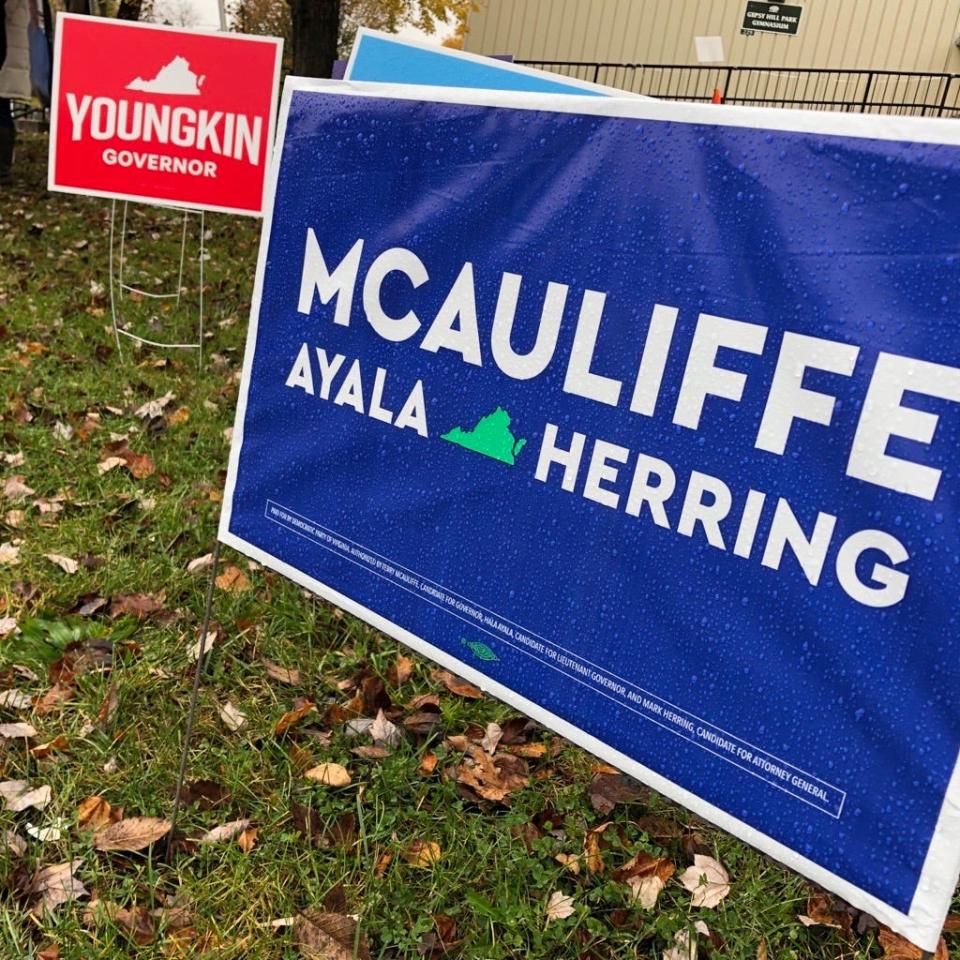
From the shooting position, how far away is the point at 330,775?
7.98 feet

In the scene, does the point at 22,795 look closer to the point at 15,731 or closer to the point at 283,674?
the point at 15,731

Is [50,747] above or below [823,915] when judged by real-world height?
below

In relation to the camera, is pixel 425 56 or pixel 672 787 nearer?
pixel 672 787

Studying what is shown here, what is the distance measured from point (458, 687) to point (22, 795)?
3.98ft

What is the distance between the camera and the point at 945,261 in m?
1.18

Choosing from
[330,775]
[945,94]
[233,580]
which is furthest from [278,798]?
[945,94]

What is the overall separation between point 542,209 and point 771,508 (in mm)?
638

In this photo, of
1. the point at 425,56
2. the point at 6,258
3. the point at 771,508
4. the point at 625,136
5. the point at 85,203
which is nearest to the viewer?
the point at 771,508

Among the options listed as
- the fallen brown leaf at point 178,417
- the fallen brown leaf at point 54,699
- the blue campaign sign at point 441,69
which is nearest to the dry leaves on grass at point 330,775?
the fallen brown leaf at point 54,699

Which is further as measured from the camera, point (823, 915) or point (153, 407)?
point (153, 407)

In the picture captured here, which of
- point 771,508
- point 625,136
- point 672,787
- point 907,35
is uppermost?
point 907,35

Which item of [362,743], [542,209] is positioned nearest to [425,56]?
[542,209]

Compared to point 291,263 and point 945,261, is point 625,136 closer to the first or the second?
point 945,261

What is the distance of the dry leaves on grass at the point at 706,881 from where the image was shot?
214cm
